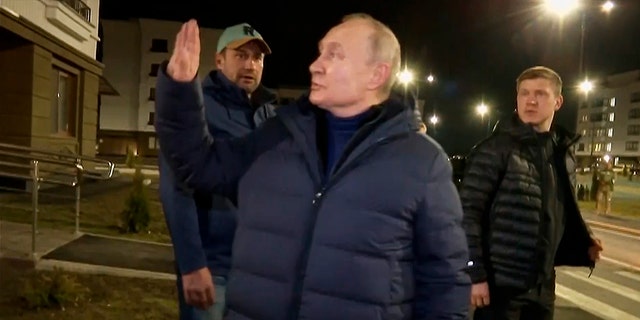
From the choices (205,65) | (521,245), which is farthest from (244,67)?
(205,65)

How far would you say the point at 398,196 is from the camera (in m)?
2.17

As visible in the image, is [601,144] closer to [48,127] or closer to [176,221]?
[48,127]

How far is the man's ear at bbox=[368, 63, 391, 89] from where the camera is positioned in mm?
2360

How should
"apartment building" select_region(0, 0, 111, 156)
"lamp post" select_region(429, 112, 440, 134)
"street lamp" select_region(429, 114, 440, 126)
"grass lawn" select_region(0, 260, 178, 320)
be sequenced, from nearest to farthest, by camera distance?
"grass lawn" select_region(0, 260, 178, 320) → "apartment building" select_region(0, 0, 111, 156) → "lamp post" select_region(429, 112, 440, 134) → "street lamp" select_region(429, 114, 440, 126)

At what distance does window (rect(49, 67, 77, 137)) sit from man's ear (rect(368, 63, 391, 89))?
17831 millimetres

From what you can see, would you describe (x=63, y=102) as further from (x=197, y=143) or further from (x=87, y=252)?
(x=197, y=143)

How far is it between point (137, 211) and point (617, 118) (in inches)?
4246

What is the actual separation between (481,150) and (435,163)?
1633mm

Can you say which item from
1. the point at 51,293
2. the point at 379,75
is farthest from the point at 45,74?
the point at 379,75

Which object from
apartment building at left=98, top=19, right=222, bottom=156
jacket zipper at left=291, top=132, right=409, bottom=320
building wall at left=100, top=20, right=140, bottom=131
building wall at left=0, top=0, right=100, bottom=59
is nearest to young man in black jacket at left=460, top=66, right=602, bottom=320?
jacket zipper at left=291, top=132, right=409, bottom=320

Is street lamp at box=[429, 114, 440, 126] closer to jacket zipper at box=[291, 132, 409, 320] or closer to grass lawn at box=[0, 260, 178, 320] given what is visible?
grass lawn at box=[0, 260, 178, 320]

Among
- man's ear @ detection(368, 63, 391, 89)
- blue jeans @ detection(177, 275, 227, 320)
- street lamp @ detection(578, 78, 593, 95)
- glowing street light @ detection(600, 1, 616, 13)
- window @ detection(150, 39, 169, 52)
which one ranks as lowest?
blue jeans @ detection(177, 275, 227, 320)

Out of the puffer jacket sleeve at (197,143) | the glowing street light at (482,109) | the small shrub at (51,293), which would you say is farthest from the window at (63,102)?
the glowing street light at (482,109)

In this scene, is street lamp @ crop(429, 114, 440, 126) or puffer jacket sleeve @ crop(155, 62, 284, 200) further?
street lamp @ crop(429, 114, 440, 126)
